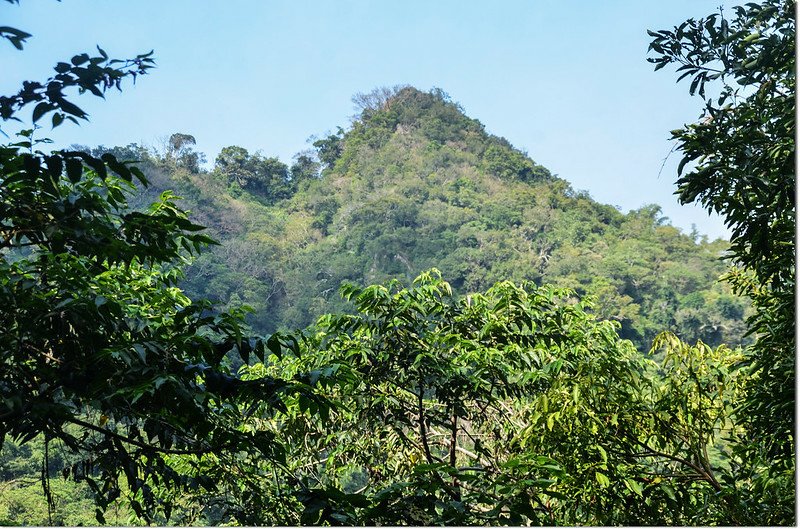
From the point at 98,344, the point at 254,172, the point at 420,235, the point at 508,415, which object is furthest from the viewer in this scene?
the point at 254,172

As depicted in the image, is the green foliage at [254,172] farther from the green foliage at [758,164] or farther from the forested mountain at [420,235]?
the green foliage at [758,164]

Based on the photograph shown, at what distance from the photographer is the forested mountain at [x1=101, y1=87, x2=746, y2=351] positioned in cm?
1236

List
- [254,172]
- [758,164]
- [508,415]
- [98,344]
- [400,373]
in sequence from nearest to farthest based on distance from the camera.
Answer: [98,344] → [758,164] → [400,373] → [508,415] → [254,172]

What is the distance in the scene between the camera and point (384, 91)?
21.9 metres

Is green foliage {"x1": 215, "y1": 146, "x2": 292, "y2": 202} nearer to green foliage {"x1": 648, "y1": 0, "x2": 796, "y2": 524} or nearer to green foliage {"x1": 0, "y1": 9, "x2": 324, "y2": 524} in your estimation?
green foliage {"x1": 648, "y1": 0, "x2": 796, "y2": 524}

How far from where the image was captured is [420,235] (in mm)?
14977

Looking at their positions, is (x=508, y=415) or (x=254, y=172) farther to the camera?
(x=254, y=172)

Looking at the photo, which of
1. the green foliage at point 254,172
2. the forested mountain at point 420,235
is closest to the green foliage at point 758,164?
the forested mountain at point 420,235

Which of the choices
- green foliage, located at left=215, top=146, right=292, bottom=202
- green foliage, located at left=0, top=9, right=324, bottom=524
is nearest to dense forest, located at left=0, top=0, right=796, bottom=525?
green foliage, located at left=0, top=9, right=324, bottom=524

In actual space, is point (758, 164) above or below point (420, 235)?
below

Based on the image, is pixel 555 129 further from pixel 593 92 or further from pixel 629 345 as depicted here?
pixel 629 345

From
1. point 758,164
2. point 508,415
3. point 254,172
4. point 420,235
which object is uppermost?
point 254,172

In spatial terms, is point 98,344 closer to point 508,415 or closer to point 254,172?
point 508,415

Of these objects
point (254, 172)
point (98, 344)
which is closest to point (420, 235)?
point (254, 172)
